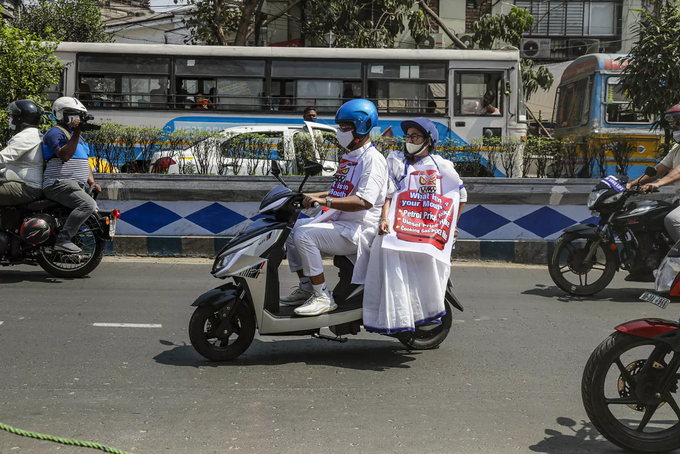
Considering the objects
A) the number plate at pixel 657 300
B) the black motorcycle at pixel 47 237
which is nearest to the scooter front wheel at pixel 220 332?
the number plate at pixel 657 300

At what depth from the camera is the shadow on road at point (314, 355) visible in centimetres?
551

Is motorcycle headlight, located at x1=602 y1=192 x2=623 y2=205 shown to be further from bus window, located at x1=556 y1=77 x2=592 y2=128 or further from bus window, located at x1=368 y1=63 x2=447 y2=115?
bus window, located at x1=556 y1=77 x2=592 y2=128

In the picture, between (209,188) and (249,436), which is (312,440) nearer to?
(249,436)

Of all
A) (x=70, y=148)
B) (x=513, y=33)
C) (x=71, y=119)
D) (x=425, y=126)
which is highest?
(x=513, y=33)

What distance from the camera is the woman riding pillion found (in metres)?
5.35

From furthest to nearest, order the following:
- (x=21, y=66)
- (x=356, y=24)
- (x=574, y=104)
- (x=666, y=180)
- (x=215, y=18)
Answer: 1. (x=356, y=24)
2. (x=215, y=18)
3. (x=574, y=104)
4. (x=21, y=66)
5. (x=666, y=180)

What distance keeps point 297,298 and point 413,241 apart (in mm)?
900

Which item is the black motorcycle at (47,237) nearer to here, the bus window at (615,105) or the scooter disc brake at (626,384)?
the scooter disc brake at (626,384)

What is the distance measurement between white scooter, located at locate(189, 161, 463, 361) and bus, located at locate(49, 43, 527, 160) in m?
12.3

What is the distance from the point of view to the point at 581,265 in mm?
8195

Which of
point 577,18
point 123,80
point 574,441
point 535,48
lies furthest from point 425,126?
point 577,18

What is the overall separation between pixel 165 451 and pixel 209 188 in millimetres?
6625

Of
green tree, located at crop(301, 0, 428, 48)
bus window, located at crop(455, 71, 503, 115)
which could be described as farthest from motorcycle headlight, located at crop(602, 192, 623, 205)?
green tree, located at crop(301, 0, 428, 48)

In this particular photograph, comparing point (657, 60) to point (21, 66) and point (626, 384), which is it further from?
point (626, 384)
